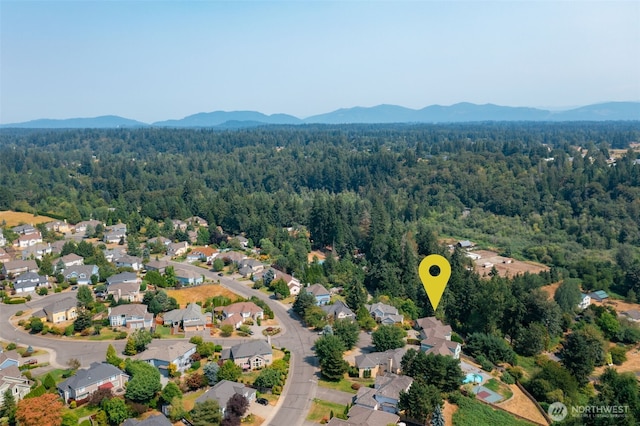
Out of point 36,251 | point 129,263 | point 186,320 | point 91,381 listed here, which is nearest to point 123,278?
point 129,263

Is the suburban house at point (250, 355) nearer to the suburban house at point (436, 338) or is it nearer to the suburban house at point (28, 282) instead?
the suburban house at point (436, 338)

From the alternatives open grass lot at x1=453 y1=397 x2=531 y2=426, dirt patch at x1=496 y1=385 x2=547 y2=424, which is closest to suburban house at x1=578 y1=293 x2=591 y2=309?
dirt patch at x1=496 y1=385 x2=547 y2=424

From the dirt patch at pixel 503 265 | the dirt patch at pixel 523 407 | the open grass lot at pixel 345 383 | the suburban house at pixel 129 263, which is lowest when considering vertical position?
the dirt patch at pixel 503 265

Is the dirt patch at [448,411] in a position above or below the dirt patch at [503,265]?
above

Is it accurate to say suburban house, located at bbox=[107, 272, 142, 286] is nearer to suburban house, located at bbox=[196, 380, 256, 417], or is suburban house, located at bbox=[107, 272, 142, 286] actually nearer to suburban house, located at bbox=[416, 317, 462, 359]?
suburban house, located at bbox=[196, 380, 256, 417]

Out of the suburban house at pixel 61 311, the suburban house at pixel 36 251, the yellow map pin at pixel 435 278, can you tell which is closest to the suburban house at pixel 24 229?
the suburban house at pixel 36 251

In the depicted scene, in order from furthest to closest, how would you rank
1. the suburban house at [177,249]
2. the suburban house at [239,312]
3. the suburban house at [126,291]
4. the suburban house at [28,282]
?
the suburban house at [177,249], the suburban house at [28,282], the suburban house at [126,291], the suburban house at [239,312]

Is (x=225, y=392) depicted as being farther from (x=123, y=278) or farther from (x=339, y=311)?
(x=123, y=278)

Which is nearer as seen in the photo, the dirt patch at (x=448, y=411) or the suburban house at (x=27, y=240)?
the dirt patch at (x=448, y=411)

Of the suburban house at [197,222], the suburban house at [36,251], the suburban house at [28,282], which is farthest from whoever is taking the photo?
the suburban house at [197,222]
